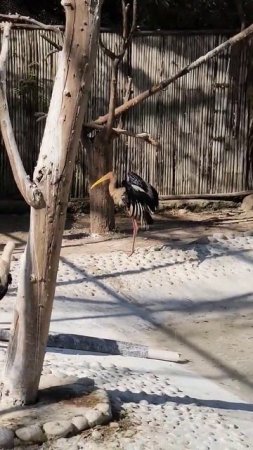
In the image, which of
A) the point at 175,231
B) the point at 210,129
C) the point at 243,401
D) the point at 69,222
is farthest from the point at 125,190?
the point at 243,401

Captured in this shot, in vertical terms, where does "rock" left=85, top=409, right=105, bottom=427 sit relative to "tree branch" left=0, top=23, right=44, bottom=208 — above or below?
below

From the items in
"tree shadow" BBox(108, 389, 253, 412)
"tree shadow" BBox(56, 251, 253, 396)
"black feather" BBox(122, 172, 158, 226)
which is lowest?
"tree shadow" BBox(56, 251, 253, 396)

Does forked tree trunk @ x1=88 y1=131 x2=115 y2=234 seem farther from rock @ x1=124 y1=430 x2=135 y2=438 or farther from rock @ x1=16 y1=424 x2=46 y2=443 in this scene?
rock @ x1=16 y1=424 x2=46 y2=443

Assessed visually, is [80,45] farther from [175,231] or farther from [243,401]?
[175,231]

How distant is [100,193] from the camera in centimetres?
896

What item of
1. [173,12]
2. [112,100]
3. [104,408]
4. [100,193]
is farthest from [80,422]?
[173,12]

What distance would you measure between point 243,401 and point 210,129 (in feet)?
18.6

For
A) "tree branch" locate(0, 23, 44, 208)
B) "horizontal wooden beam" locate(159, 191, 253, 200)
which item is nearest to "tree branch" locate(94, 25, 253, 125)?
"horizontal wooden beam" locate(159, 191, 253, 200)

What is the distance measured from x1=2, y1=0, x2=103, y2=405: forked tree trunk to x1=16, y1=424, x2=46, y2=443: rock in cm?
37

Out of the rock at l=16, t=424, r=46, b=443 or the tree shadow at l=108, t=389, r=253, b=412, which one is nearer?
the rock at l=16, t=424, r=46, b=443

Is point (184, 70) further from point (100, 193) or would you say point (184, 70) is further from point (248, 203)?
point (248, 203)

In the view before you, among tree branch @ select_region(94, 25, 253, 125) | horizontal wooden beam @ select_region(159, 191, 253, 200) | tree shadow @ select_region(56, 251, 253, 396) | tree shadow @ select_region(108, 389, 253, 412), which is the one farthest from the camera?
horizontal wooden beam @ select_region(159, 191, 253, 200)

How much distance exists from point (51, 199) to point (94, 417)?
1098mm

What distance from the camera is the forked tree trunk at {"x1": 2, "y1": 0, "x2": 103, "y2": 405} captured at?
4.11m
